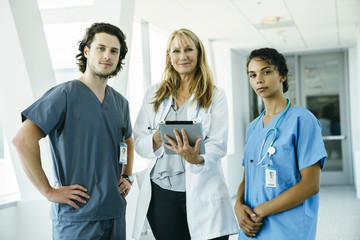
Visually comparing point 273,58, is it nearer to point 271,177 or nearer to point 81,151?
point 271,177

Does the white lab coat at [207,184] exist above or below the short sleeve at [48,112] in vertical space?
below

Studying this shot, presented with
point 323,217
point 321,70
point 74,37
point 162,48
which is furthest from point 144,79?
point 321,70

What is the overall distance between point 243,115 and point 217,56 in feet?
4.56

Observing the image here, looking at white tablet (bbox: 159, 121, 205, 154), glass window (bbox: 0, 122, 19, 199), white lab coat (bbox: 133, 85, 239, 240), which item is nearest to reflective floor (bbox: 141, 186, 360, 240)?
glass window (bbox: 0, 122, 19, 199)

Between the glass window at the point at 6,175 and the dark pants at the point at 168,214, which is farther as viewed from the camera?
the glass window at the point at 6,175

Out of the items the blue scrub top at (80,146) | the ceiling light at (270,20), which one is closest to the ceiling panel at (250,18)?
the ceiling light at (270,20)

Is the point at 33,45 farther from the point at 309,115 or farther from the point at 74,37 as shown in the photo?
the point at 309,115

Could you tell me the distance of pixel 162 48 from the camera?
596cm

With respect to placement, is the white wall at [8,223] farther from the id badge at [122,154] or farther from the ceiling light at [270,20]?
the ceiling light at [270,20]

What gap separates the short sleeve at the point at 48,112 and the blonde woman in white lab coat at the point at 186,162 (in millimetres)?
444


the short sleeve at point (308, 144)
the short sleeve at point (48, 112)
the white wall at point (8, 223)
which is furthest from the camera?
the white wall at point (8, 223)

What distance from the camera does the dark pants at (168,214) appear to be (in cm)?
193

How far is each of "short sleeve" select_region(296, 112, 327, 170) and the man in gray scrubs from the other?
806 mm

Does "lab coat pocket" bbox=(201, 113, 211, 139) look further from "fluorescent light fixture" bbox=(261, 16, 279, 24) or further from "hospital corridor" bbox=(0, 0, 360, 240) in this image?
"fluorescent light fixture" bbox=(261, 16, 279, 24)
